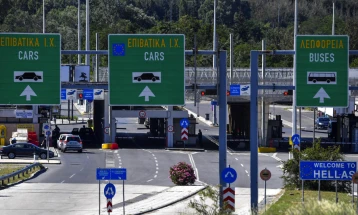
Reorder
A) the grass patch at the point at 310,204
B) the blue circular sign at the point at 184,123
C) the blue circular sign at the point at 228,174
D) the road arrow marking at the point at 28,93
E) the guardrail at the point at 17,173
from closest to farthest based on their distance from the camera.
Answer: the grass patch at the point at 310,204, the blue circular sign at the point at 228,174, the road arrow marking at the point at 28,93, the guardrail at the point at 17,173, the blue circular sign at the point at 184,123

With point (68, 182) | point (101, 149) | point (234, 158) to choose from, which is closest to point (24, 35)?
point (68, 182)

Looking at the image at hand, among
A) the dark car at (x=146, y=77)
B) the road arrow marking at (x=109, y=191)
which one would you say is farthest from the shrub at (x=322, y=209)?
the road arrow marking at (x=109, y=191)

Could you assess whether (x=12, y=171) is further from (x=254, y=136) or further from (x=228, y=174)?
(x=228, y=174)

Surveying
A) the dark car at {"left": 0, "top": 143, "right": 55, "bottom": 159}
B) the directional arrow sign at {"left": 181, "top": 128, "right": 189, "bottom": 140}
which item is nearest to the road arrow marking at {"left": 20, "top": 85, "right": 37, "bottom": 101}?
the dark car at {"left": 0, "top": 143, "right": 55, "bottom": 159}

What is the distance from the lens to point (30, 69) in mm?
26297

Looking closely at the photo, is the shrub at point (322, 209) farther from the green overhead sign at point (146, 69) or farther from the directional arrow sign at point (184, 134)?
the directional arrow sign at point (184, 134)

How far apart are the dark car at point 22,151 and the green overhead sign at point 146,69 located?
28.1m

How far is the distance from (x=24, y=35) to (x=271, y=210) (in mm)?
9707

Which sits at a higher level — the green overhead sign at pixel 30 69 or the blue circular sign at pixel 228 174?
the green overhead sign at pixel 30 69

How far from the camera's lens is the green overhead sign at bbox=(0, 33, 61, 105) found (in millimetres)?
26141

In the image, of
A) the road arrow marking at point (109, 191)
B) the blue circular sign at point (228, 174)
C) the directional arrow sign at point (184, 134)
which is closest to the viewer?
the blue circular sign at point (228, 174)

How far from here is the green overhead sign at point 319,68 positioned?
88.7 ft

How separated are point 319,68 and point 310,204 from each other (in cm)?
875

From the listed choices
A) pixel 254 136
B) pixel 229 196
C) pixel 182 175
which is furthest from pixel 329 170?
pixel 182 175
